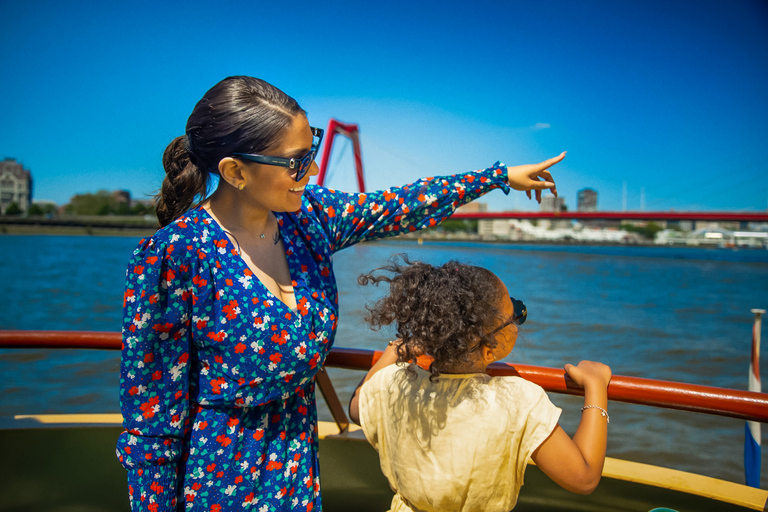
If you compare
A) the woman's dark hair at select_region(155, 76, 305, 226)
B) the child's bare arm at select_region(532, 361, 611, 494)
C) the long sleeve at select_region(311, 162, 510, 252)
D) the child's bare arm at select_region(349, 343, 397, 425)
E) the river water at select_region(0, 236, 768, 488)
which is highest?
the woman's dark hair at select_region(155, 76, 305, 226)

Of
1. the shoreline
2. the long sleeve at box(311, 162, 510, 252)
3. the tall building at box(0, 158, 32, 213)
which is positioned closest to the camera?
the long sleeve at box(311, 162, 510, 252)

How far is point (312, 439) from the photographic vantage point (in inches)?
38.7

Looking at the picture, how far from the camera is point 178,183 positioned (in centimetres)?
94

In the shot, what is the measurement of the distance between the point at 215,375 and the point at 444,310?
35 cm

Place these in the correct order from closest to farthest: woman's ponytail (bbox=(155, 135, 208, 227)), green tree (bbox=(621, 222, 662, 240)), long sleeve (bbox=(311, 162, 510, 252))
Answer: woman's ponytail (bbox=(155, 135, 208, 227)), long sleeve (bbox=(311, 162, 510, 252)), green tree (bbox=(621, 222, 662, 240))

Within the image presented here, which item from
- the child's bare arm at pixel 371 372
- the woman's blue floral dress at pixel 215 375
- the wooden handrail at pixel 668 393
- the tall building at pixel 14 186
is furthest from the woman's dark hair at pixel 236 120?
the tall building at pixel 14 186

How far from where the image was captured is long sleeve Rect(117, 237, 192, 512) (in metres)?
0.79

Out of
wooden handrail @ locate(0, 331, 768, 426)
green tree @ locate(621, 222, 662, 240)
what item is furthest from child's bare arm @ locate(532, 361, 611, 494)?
green tree @ locate(621, 222, 662, 240)

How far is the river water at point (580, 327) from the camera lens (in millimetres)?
5477

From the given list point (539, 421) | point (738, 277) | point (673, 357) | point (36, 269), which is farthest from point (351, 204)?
point (738, 277)

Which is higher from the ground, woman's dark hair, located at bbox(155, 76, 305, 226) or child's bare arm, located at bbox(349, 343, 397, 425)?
woman's dark hair, located at bbox(155, 76, 305, 226)

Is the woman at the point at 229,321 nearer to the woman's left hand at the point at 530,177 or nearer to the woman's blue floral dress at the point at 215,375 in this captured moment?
the woman's blue floral dress at the point at 215,375

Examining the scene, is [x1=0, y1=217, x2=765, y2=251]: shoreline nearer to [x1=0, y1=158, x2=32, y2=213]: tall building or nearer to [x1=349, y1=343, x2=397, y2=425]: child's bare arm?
[x1=0, y1=158, x2=32, y2=213]: tall building

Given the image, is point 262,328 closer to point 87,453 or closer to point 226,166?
point 226,166
